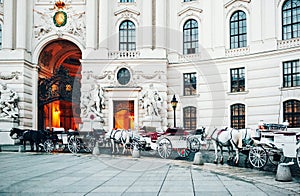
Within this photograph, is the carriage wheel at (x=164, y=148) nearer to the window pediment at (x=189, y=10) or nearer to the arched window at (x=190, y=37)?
the arched window at (x=190, y=37)

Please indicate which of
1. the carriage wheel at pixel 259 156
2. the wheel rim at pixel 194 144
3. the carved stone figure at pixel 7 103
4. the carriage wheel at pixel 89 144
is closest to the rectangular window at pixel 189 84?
the carriage wheel at pixel 89 144

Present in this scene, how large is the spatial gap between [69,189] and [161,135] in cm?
1007

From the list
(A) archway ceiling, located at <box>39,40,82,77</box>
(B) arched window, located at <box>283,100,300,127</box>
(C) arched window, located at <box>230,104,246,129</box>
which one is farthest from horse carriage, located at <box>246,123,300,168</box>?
(A) archway ceiling, located at <box>39,40,82,77</box>

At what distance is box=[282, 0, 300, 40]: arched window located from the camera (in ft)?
101

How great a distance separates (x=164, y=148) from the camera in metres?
20.0

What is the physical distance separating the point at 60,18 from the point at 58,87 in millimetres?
6739

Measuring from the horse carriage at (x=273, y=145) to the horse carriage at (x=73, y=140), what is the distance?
39.4ft

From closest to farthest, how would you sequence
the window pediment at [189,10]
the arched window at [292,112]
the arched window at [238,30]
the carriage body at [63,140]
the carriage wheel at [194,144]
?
the carriage wheel at [194,144], the carriage body at [63,140], the arched window at [292,112], the arched window at [238,30], the window pediment at [189,10]

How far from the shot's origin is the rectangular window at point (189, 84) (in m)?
35.9

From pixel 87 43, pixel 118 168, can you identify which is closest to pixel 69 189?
pixel 118 168

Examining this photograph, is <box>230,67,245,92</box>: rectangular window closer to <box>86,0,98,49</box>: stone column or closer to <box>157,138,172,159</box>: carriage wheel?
<box>86,0,98,49</box>: stone column

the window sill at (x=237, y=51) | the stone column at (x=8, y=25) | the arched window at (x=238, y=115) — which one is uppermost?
the stone column at (x=8, y=25)

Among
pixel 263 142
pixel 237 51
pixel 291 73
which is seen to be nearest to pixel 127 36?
pixel 237 51

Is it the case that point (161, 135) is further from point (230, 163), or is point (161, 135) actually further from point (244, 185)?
point (244, 185)
